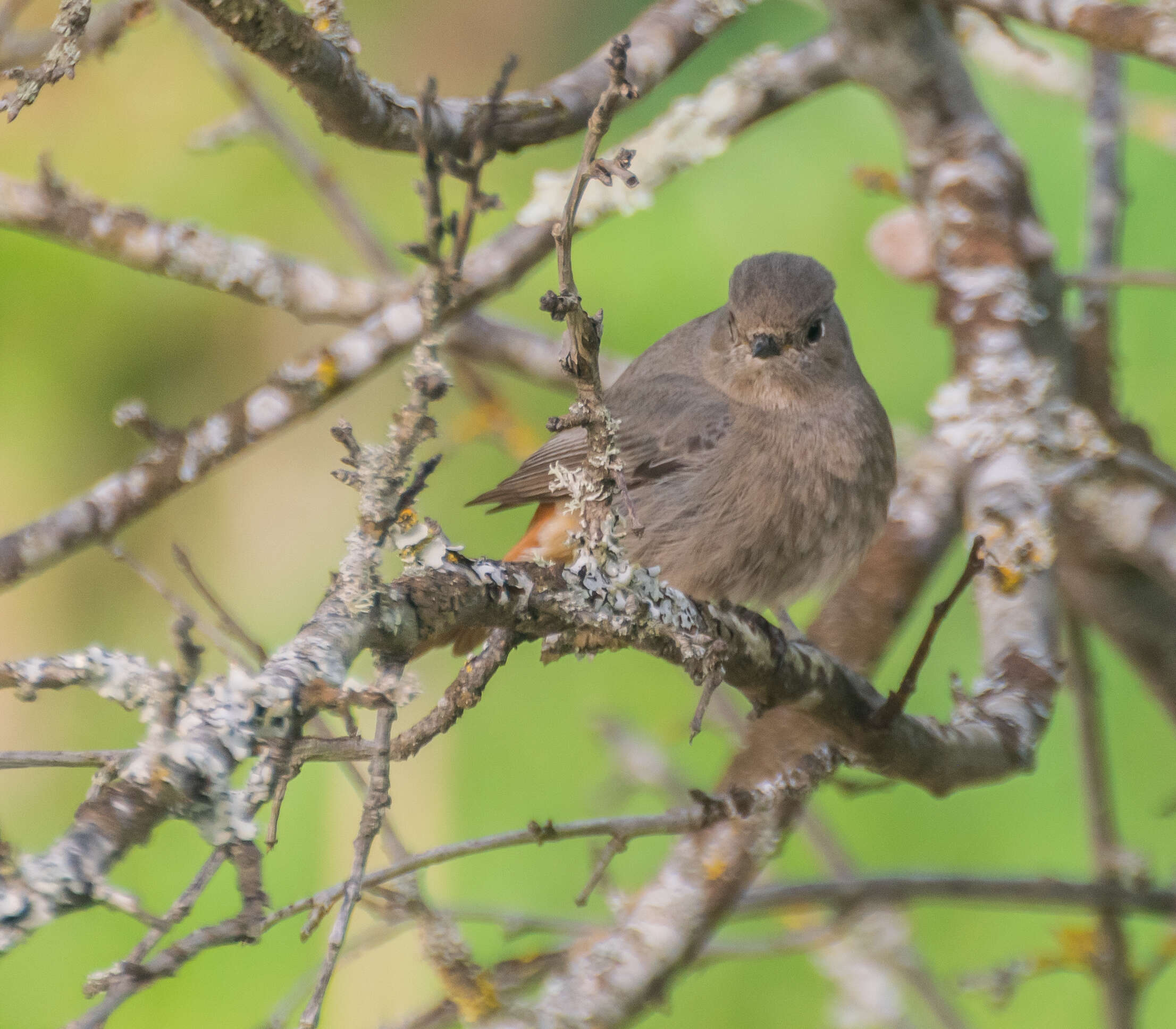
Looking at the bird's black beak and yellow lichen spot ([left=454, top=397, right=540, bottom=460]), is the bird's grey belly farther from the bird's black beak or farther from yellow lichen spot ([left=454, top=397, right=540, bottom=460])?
yellow lichen spot ([left=454, top=397, right=540, bottom=460])

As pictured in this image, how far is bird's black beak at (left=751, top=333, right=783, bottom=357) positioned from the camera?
3400mm

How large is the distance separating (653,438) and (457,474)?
10.9 ft

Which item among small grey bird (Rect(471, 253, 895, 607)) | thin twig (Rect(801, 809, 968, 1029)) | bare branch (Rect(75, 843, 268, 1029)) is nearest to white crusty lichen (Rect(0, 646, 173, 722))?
bare branch (Rect(75, 843, 268, 1029))

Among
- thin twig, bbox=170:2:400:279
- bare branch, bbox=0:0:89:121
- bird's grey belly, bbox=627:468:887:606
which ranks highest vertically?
thin twig, bbox=170:2:400:279

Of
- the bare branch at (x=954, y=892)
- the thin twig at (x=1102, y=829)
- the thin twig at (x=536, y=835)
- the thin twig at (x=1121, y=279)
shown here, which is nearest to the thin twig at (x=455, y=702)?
the thin twig at (x=536, y=835)

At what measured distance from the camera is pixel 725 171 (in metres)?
6.71

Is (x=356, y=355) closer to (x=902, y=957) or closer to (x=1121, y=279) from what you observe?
(x=1121, y=279)

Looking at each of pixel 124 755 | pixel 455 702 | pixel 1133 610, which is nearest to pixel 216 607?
pixel 455 702

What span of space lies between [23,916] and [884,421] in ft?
9.69

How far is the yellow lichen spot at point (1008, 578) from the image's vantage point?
109 inches

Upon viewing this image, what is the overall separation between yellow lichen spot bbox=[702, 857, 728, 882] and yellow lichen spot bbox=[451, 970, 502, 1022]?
25.8 inches

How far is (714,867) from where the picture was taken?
2.87 metres

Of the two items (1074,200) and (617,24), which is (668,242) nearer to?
(617,24)

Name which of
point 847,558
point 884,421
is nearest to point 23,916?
point 847,558
